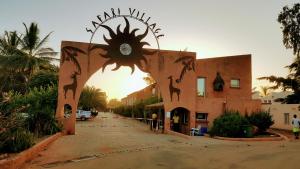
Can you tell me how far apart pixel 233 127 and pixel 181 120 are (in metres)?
6.85

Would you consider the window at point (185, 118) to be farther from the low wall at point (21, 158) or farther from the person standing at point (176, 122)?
the low wall at point (21, 158)

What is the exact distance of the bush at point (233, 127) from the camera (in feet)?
72.9

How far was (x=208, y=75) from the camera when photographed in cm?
2875

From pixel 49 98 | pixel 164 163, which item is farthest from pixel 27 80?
pixel 164 163

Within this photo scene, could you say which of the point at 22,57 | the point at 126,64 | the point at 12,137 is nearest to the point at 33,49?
the point at 22,57

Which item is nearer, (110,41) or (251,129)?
(251,129)

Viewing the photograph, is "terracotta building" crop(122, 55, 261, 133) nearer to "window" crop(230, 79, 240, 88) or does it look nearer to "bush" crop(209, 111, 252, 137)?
"window" crop(230, 79, 240, 88)

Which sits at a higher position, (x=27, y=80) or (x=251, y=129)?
(x=27, y=80)

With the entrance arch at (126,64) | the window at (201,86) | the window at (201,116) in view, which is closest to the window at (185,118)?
the window at (201,116)

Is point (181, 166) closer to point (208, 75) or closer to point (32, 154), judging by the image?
point (32, 154)

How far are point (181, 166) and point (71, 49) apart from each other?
49.7 feet

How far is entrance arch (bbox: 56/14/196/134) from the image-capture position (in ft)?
76.0

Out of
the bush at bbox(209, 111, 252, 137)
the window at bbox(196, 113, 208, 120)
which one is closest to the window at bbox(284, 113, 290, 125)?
the window at bbox(196, 113, 208, 120)

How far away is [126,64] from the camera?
2478 centimetres
